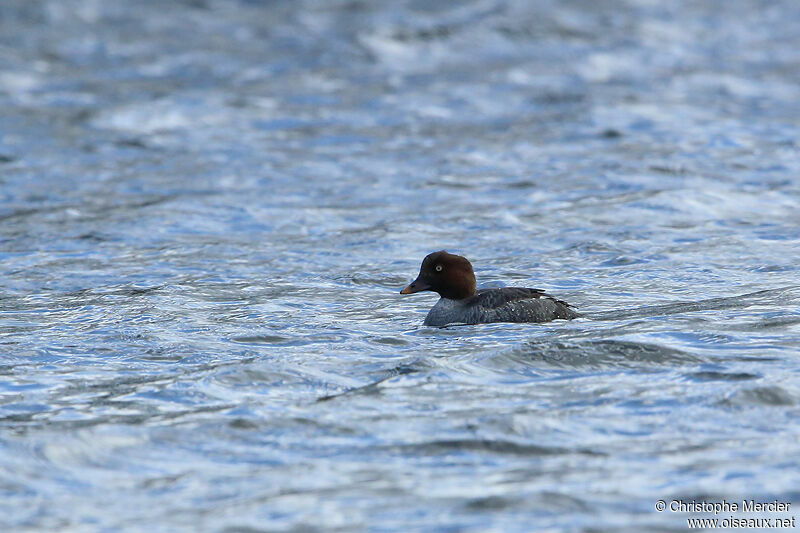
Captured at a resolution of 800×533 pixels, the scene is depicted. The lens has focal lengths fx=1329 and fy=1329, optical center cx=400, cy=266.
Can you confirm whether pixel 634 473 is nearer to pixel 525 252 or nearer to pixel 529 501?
pixel 529 501

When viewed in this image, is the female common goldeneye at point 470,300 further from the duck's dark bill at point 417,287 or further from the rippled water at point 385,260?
the rippled water at point 385,260

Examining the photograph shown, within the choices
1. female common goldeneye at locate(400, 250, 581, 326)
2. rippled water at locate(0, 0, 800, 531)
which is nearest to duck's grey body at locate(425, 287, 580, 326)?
female common goldeneye at locate(400, 250, 581, 326)

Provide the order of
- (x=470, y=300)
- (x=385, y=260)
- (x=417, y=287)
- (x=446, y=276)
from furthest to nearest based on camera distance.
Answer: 1. (x=385, y=260)
2. (x=417, y=287)
3. (x=446, y=276)
4. (x=470, y=300)

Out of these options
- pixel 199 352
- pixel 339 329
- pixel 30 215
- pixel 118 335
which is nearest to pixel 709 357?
pixel 339 329

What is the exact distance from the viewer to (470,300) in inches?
443

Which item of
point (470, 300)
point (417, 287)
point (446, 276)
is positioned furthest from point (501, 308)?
point (417, 287)

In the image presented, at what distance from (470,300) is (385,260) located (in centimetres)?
336

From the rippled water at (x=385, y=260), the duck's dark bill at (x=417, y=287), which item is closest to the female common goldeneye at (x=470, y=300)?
the duck's dark bill at (x=417, y=287)

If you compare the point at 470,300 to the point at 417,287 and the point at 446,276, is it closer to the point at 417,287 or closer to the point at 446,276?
the point at 446,276

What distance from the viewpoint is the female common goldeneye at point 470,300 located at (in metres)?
10.9

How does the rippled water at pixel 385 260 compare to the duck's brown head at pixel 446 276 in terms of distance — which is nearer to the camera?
the rippled water at pixel 385 260

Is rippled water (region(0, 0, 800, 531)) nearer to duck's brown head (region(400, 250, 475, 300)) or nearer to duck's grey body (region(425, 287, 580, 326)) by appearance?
duck's grey body (region(425, 287, 580, 326))

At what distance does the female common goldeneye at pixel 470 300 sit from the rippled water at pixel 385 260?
168mm

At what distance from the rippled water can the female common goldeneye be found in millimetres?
168
